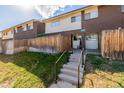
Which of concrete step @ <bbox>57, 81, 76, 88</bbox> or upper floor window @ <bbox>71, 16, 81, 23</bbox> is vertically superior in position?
upper floor window @ <bbox>71, 16, 81, 23</bbox>

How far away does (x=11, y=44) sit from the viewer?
1750 cm

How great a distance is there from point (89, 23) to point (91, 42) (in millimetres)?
1716

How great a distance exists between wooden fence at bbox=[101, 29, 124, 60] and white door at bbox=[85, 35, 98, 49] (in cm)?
383

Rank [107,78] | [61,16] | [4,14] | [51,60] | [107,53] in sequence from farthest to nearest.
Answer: [61,16]
[4,14]
[51,60]
[107,53]
[107,78]

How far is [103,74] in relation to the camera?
7773 mm

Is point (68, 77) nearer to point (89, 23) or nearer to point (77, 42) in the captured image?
point (89, 23)

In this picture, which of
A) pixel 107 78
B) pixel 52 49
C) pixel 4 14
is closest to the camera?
pixel 107 78

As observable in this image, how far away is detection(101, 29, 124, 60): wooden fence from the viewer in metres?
9.31

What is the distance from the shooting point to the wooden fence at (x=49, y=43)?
12625mm

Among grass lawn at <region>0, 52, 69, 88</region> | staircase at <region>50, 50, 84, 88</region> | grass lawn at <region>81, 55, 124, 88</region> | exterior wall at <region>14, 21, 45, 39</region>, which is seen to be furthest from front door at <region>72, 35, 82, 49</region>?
exterior wall at <region>14, 21, 45, 39</region>

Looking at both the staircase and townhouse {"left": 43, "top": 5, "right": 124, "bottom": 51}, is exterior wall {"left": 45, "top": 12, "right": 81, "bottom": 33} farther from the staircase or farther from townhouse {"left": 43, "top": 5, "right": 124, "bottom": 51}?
the staircase
